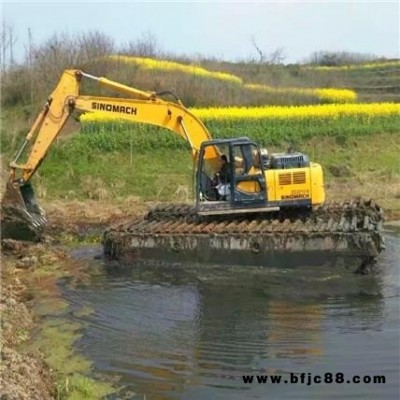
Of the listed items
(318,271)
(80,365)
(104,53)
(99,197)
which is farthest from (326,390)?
(104,53)

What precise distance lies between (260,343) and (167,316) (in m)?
1.80

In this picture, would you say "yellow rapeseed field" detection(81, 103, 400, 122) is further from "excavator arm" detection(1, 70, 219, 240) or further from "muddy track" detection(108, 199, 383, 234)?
"muddy track" detection(108, 199, 383, 234)

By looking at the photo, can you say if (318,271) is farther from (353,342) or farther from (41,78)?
(41,78)

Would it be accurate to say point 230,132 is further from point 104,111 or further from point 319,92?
point 104,111

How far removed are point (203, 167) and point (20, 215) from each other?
3891mm

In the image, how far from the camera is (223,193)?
44.1 ft

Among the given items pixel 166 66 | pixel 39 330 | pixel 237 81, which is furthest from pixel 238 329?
pixel 237 81

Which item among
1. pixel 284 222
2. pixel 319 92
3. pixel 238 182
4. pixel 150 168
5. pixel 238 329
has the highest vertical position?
pixel 319 92

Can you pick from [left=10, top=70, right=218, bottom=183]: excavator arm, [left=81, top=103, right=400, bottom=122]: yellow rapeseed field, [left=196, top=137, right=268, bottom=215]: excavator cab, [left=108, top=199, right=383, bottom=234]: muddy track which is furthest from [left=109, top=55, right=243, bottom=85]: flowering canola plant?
[left=196, top=137, right=268, bottom=215]: excavator cab

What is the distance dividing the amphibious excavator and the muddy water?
2.96ft

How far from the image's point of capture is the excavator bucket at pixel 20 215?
14016mm

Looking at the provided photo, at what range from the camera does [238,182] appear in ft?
43.5

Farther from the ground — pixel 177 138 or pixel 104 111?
pixel 104 111

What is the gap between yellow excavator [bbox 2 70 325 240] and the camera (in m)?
13.2
